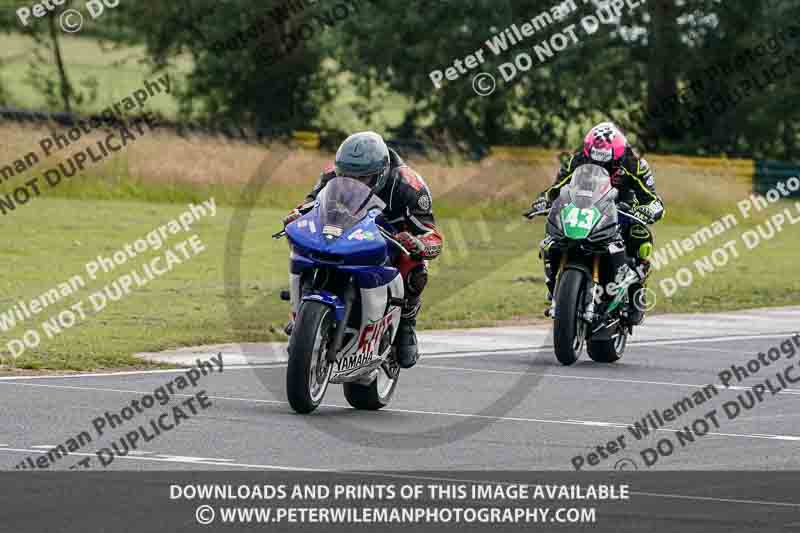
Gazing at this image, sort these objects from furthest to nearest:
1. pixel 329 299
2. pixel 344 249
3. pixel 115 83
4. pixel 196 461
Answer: pixel 115 83 < pixel 344 249 < pixel 329 299 < pixel 196 461

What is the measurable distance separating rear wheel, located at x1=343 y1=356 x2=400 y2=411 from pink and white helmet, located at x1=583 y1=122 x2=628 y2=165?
165 inches

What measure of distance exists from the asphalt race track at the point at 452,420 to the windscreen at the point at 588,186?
4.86 feet

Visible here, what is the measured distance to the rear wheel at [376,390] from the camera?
13.2 meters

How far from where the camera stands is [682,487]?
9.93 meters

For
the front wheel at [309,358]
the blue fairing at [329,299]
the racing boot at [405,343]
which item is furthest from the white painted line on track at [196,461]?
the racing boot at [405,343]

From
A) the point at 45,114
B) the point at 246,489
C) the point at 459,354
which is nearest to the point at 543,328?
the point at 459,354

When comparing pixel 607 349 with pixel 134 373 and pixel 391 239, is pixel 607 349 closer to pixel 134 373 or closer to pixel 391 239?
pixel 134 373

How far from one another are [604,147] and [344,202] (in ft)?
16.3

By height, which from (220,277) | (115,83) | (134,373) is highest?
(134,373)

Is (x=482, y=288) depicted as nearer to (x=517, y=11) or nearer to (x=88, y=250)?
(x=88, y=250)

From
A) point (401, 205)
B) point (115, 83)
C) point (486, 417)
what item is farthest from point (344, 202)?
point (115, 83)

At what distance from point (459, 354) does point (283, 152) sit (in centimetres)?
2381

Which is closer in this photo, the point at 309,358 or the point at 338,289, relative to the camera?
the point at 309,358

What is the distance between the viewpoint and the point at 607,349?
16906 millimetres
